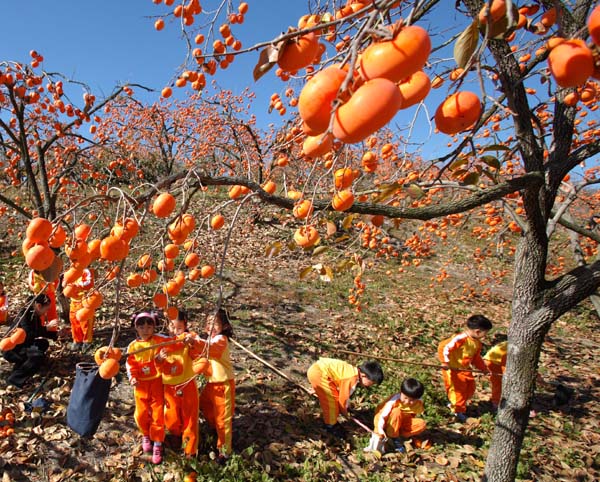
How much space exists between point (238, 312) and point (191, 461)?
3.56 meters

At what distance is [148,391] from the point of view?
Result: 3312 millimetres

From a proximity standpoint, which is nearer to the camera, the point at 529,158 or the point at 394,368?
the point at 529,158

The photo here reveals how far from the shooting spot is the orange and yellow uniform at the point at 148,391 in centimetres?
322

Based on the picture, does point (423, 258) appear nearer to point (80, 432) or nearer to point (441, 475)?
point (441, 475)

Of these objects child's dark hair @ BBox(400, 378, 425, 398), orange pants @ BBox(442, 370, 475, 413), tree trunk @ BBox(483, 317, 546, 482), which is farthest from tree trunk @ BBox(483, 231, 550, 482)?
orange pants @ BBox(442, 370, 475, 413)

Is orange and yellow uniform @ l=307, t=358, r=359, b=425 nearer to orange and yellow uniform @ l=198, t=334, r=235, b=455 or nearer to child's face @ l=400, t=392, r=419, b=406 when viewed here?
child's face @ l=400, t=392, r=419, b=406

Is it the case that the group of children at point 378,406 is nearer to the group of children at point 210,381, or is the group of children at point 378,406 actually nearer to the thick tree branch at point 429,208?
the group of children at point 210,381

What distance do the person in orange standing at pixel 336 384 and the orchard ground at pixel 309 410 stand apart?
0.21 metres

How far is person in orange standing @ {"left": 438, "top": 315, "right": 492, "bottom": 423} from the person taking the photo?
14.6 feet

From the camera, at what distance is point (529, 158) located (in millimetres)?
2291

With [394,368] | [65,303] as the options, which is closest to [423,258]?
[394,368]

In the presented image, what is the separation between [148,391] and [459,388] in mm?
3556

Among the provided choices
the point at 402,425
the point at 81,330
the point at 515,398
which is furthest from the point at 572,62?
the point at 81,330

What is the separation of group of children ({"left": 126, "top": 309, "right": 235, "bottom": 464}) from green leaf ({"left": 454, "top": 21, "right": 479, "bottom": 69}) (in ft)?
9.26
